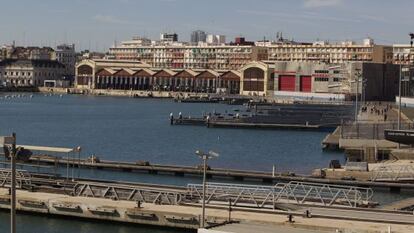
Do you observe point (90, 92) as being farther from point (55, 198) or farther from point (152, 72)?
point (55, 198)

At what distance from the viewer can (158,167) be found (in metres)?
34.9

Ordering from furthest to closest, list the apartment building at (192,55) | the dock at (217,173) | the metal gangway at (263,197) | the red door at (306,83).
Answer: the apartment building at (192,55), the red door at (306,83), the dock at (217,173), the metal gangway at (263,197)

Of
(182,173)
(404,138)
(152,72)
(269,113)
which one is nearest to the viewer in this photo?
(182,173)

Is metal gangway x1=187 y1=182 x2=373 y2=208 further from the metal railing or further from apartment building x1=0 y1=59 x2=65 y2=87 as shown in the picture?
apartment building x1=0 y1=59 x2=65 y2=87

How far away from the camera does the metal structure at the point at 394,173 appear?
30.5 metres

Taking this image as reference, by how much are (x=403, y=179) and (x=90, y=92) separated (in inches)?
4849

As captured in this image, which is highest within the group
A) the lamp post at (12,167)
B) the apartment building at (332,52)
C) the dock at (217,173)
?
the apartment building at (332,52)

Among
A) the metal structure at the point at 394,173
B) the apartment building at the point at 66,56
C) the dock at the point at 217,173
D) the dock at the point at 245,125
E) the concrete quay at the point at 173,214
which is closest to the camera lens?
the concrete quay at the point at 173,214

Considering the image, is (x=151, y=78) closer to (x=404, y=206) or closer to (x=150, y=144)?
(x=150, y=144)

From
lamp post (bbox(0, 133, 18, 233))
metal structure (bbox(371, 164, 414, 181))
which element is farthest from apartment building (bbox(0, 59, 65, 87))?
lamp post (bbox(0, 133, 18, 233))

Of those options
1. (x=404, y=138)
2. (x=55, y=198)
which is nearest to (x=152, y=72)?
(x=404, y=138)

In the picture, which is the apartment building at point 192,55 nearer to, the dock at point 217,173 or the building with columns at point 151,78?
the building with columns at point 151,78

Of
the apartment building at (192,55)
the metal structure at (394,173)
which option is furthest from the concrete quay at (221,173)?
the apartment building at (192,55)

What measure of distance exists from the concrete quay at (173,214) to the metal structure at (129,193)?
15.2 inches
